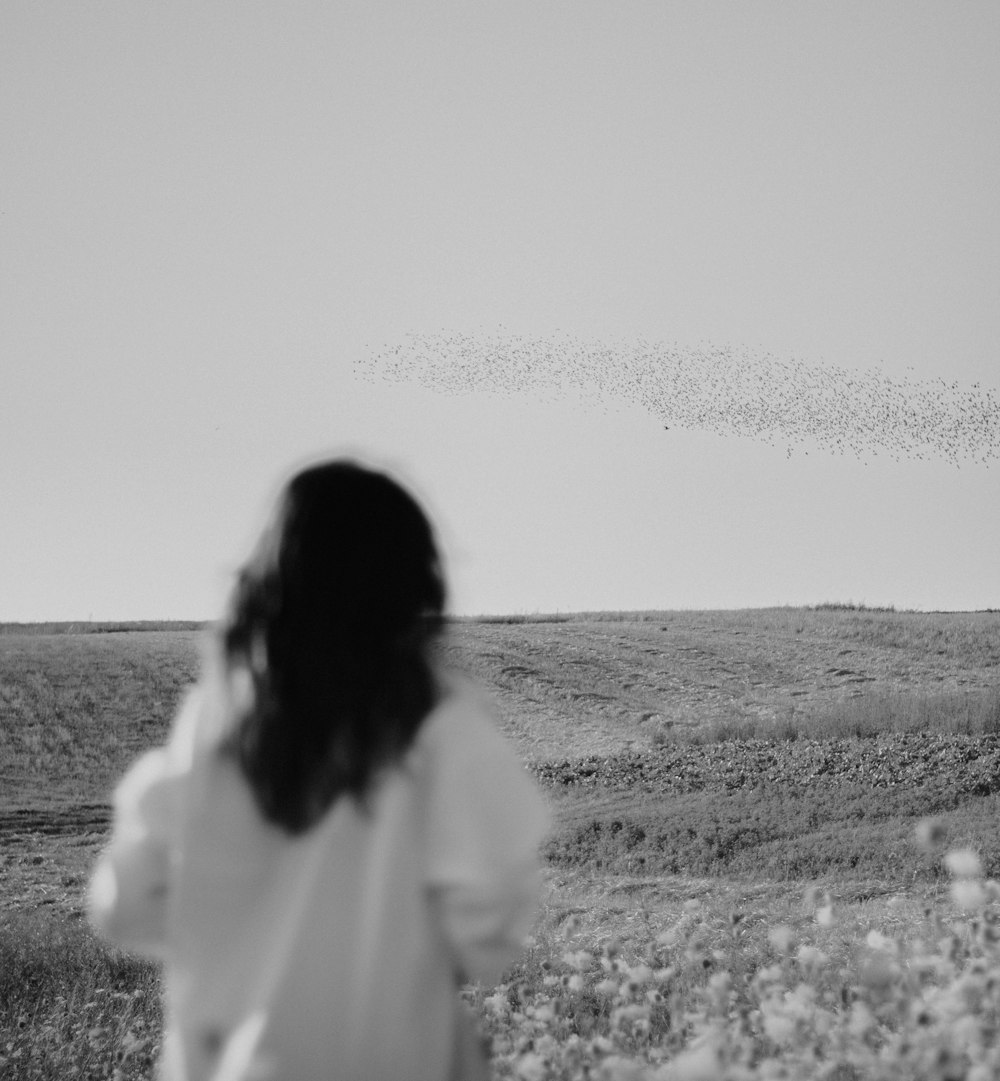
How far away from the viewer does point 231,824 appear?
245cm

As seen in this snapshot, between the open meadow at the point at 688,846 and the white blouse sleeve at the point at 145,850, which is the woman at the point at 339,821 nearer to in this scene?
the white blouse sleeve at the point at 145,850

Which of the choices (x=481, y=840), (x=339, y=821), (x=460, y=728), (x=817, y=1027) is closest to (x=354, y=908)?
(x=339, y=821)

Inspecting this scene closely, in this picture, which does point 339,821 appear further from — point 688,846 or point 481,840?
point 688,846

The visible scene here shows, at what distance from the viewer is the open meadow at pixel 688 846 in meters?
3.43

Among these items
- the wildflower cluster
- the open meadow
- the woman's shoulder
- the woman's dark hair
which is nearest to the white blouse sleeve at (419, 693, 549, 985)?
the woman's shoulder

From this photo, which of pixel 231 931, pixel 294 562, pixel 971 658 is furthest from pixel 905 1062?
pixel 971 658

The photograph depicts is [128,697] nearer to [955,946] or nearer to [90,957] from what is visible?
[90,957]

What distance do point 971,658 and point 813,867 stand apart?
31.7 meters

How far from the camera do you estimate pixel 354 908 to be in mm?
2408

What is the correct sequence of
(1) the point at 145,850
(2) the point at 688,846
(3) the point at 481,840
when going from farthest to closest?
(2) the point at 688,846 < (1) the point at 145,850 < (3) the point at 481,840

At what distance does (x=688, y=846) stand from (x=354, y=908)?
1346 centimetres

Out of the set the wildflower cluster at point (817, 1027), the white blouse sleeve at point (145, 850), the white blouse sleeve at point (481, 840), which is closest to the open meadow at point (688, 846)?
the wildflower cluster at point (817, 1027)

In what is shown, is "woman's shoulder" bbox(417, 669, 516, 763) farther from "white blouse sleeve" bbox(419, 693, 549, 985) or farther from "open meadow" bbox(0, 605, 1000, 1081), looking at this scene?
"open meadow" bbox(0, 605, 1000, 1081)

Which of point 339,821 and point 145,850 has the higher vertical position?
point 339,821
